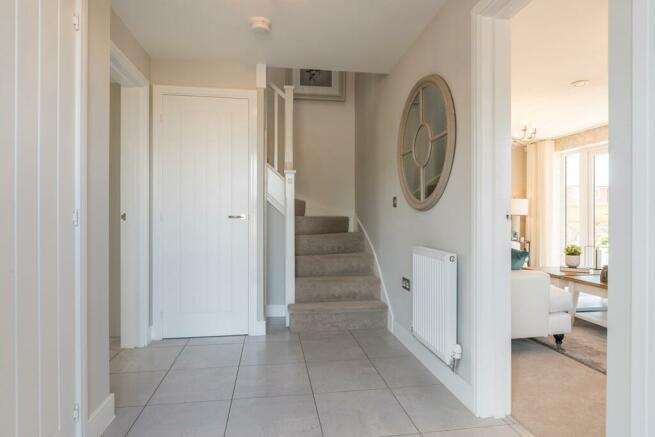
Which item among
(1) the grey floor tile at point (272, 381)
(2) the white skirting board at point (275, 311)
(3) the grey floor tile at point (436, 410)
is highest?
(2) the white skirting board at point (275, 311)

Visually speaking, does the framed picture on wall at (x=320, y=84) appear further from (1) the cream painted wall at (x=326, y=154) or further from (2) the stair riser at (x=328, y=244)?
(2) the stair riser at (x=328, y=244)

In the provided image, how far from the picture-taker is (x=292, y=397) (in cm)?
198

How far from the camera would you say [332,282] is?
3469 mm

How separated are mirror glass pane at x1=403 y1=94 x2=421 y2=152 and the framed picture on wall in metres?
2.16

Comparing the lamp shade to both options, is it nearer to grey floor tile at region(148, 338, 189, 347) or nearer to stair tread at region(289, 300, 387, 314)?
stair tread at region(289, 300, 387, 314)

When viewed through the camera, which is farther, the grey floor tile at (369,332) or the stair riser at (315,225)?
the stair riser at (315,225)

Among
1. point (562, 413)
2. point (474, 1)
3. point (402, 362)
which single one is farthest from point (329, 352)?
point (474, 1)

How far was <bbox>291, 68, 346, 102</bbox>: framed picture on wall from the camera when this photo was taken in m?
4.61

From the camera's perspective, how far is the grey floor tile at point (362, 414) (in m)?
1.67

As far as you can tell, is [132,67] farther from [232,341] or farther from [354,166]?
[354,166]

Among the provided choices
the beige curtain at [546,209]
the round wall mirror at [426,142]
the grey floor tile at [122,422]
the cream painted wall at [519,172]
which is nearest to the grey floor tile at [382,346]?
the round wall mirror at [426,142]

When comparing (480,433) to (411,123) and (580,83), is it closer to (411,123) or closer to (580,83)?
(411,123)

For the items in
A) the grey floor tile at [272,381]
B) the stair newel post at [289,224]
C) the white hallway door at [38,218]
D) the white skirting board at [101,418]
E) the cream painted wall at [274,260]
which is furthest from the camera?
the cream painted wall at [274,260]

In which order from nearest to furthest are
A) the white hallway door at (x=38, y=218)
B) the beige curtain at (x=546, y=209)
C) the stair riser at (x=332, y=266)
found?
the white hallway door at (x=38, y=218), the stair riser at (x=332, y=266), the beige curtain at (x=546, y=209)
